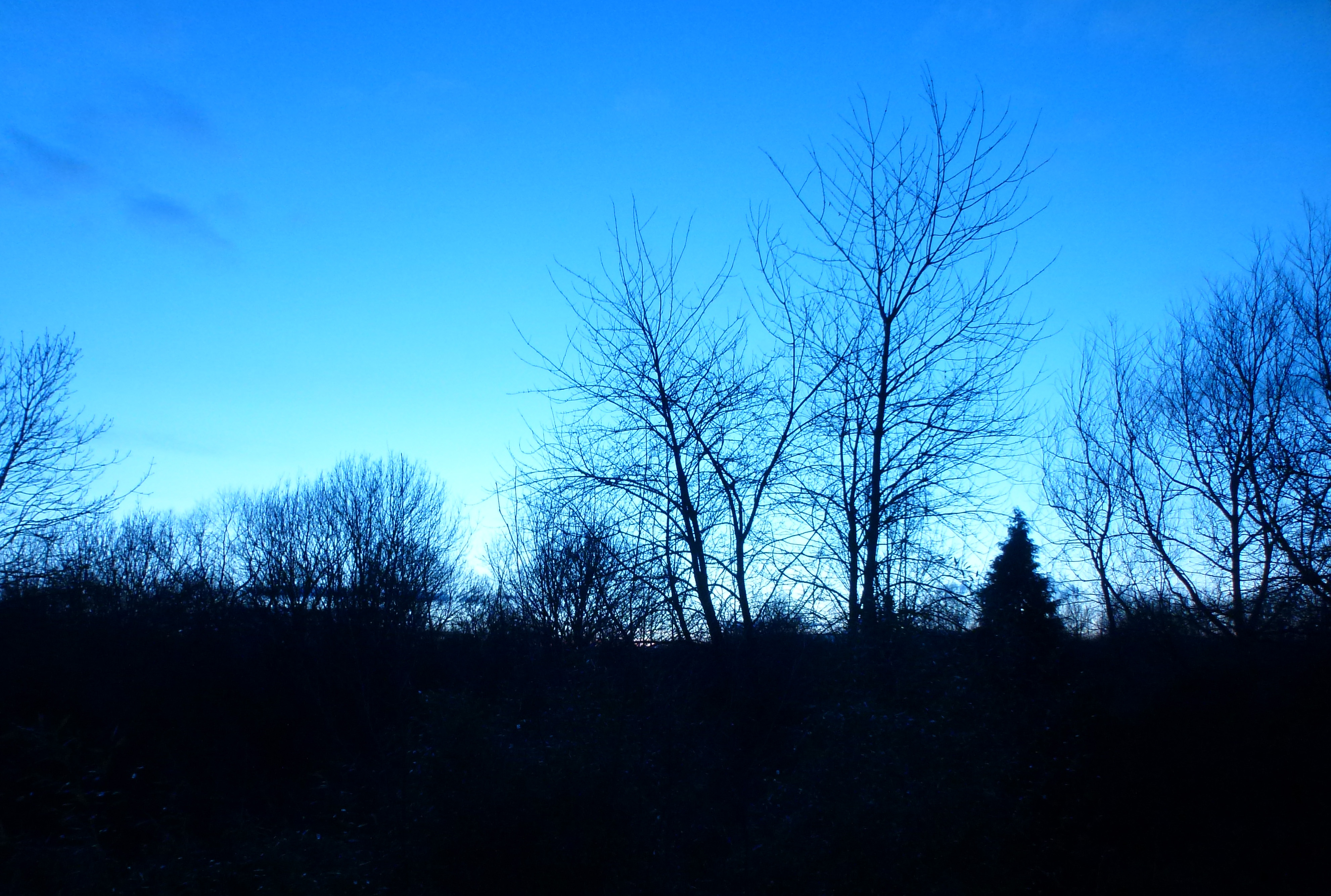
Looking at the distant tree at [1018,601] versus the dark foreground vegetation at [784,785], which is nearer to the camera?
the dark foreground vegetation at [784,785]

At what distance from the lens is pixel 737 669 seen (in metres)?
8.52

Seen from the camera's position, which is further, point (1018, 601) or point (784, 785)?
point (1018, 601)

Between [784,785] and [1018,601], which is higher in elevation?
[1018,601]

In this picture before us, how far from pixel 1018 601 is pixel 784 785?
10.6ft

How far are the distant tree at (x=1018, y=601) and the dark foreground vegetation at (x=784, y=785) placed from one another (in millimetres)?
230

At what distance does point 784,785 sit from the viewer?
23.7ft

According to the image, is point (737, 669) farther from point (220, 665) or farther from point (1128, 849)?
point (220, 665)

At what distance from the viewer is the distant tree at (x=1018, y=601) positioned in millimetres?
8203

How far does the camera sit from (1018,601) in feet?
27.7

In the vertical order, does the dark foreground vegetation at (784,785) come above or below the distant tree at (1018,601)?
below

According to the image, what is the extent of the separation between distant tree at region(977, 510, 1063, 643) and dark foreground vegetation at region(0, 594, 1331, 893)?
9.1 inches

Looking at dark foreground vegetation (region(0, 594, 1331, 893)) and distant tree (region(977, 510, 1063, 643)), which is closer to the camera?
dark foreground vegetation (region(0, 594, 1331, 893))

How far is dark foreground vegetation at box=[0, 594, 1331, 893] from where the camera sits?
6445 millimetres

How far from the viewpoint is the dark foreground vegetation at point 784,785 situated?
21.1ft
